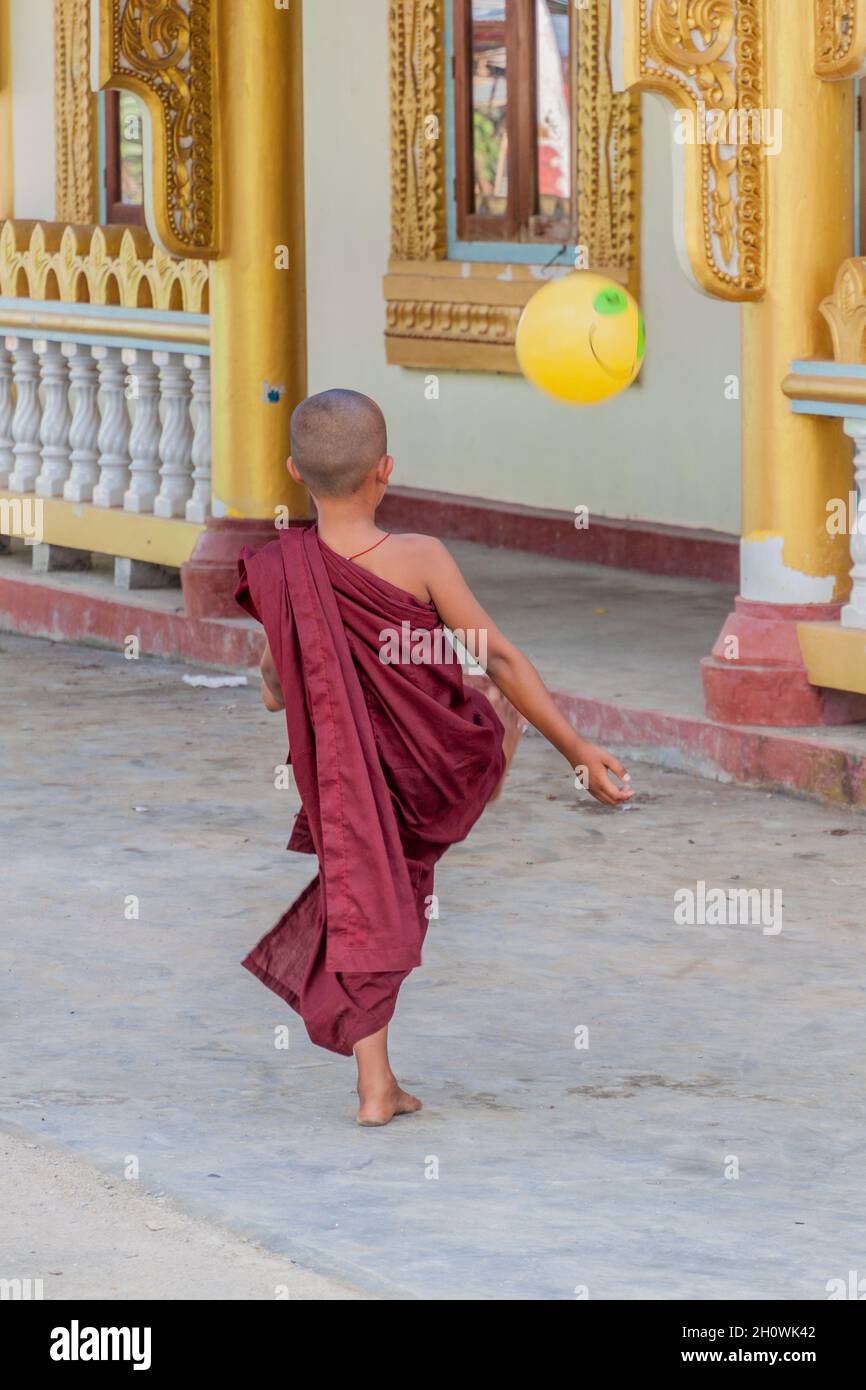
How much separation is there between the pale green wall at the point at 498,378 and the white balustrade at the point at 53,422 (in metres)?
1.73

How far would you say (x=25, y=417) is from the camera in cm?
1098

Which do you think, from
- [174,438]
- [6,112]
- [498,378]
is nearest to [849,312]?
[174,438]

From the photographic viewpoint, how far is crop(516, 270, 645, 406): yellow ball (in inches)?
267

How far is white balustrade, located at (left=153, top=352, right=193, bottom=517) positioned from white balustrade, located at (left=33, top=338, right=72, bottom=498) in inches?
33.7

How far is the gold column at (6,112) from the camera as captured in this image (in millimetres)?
15172

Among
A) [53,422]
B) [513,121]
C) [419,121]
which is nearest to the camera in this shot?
[53,422]

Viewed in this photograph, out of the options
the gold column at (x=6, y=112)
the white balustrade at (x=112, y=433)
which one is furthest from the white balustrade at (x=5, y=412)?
the gold column at (x=6, y=112)

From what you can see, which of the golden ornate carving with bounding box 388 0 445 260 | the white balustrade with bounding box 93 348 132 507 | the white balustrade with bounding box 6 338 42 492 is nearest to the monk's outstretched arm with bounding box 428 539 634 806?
the white balustrade with bounding box 93 348 132 507

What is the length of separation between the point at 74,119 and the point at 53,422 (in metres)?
4.15

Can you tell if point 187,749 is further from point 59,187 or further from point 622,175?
point 59,187

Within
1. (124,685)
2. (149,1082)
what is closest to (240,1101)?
(149,1082)

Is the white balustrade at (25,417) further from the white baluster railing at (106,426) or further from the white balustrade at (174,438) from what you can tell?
the white balustrade at (174,438)

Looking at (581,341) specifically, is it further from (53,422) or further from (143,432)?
(53,422)

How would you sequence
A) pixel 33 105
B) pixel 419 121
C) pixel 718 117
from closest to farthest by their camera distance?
pixel 718 117 < pixel 419 121 < pixel 33 105
